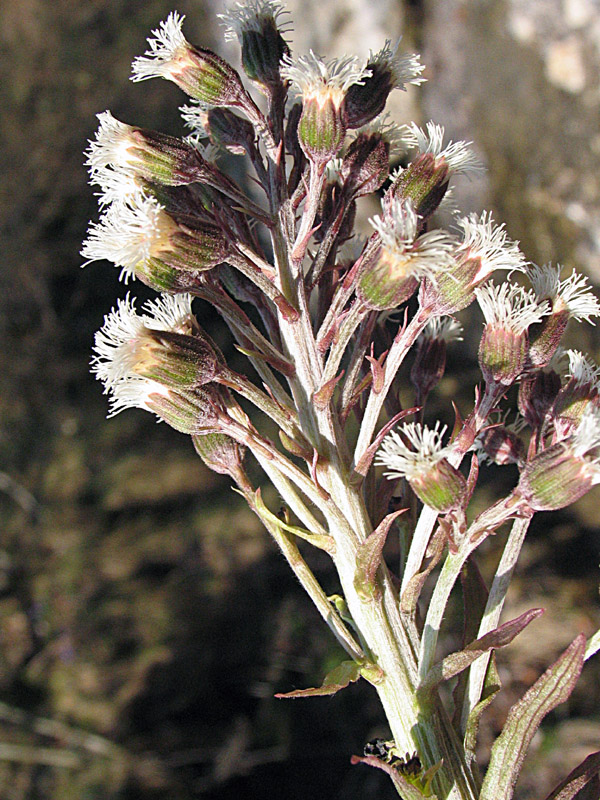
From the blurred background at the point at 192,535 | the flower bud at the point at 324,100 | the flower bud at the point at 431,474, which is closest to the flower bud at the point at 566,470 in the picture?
the flower bud at the point at 431,474

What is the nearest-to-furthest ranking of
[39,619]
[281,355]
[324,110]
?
[324,110] → [281,355] → [39,619]

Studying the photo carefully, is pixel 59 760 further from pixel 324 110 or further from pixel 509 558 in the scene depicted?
pixel 324 110

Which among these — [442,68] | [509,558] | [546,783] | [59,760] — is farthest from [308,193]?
[442,68]

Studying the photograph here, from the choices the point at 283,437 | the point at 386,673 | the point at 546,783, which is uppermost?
the point at 283,437

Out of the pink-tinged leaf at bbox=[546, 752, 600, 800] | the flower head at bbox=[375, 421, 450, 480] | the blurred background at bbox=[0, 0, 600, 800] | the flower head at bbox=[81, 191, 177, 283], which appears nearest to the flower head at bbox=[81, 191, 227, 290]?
the flower head at bbox=[81, 191, 177, 283]

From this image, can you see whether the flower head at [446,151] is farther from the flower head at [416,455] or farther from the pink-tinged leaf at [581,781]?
the pink-tinged leaf at [581,781]

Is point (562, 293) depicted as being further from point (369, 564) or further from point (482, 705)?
point (482, 705)

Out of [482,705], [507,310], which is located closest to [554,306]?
Answer: [507,310]

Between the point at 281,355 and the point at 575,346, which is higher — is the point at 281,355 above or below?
below
